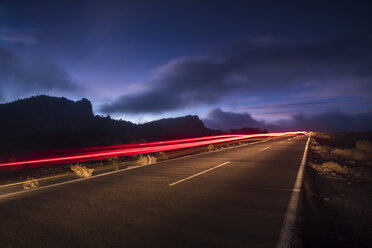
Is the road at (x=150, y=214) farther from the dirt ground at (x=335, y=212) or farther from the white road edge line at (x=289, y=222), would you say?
the dirt ground at (x=335, y=212)

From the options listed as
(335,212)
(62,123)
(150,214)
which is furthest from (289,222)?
(62,123)

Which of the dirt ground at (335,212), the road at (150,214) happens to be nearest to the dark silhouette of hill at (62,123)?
the road at (150,214)

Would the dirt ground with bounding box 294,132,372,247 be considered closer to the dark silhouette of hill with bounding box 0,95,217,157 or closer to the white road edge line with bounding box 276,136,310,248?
the white road edge line with bounding box 276,136,310,248

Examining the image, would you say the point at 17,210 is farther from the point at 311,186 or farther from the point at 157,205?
the point at 311,186

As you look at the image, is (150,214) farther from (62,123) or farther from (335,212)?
(62,123)

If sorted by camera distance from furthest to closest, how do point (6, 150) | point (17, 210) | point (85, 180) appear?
point (6, 150)
point (85, 180)
point (17, 210)

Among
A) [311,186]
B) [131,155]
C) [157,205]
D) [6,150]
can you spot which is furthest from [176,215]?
[6,150]

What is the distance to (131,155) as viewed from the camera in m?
17.5

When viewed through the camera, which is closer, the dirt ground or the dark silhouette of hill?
the dirt ground

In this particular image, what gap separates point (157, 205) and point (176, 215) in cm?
81

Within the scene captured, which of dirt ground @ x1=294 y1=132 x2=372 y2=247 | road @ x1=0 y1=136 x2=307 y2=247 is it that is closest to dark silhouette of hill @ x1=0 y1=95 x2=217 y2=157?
road @ x1=0 y1=136 x2=307 y2=247

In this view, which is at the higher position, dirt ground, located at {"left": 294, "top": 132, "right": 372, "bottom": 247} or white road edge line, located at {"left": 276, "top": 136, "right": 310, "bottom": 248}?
white road edge line, located at {"left": 276, "top": 136, "right": 310, "bottom": 248}

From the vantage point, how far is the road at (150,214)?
142 inches

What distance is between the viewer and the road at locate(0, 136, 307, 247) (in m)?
3.60
